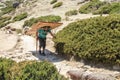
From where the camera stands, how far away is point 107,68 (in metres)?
15.1

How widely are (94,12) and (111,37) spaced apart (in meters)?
17.1

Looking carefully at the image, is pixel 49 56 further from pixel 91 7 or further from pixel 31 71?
pixel 91 7

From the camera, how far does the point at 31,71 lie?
12.5 meters

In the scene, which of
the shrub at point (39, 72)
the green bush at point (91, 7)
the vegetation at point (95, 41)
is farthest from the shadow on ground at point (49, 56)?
the green bush at point (91, 7)

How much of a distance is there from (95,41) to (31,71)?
438 centimetres

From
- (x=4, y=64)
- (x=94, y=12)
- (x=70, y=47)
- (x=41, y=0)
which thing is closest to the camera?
(x=4, y=64)

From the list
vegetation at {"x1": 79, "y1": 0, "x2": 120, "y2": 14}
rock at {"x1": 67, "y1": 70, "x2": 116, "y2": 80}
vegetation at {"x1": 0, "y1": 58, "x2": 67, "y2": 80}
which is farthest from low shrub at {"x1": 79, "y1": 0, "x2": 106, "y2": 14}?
vegetation at {"x1": 0, "y1": 58, "x2": 67, "y2": 80}

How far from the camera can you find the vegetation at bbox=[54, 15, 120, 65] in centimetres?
1498

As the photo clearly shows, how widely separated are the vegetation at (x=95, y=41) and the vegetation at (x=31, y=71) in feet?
9.51

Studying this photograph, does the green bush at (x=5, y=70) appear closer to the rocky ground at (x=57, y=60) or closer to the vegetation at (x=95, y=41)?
the rocky ground at (x=57, y=60)

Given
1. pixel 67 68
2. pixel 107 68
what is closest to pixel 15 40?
pixel 67 68

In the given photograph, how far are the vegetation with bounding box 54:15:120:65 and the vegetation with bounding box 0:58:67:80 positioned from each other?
2.90m

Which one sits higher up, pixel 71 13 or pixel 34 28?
pixel 34 28

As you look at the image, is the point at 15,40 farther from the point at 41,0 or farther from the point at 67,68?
the point at 41,0
